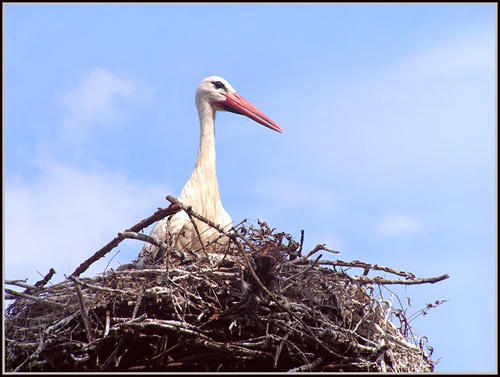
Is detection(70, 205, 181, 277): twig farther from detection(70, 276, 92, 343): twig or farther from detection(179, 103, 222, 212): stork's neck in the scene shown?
detection(179, 103, 222, 212): stork's neck

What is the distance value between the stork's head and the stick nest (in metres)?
1.94

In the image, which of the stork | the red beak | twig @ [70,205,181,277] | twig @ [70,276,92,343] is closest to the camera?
twig @ [70,276,92,343]

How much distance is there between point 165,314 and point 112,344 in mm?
257

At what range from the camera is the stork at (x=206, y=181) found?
492 cm

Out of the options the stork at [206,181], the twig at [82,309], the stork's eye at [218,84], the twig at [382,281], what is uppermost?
the stork's eye at [218,84]

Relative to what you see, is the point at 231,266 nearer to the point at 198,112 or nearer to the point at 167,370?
the point at 167,370

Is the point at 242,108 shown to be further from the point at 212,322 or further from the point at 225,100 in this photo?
the point at 212,322

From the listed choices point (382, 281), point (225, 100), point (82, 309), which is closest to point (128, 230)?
point (82, 309)

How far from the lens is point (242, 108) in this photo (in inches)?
230

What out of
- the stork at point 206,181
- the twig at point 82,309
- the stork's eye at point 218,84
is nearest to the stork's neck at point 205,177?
the stork at point 206,181

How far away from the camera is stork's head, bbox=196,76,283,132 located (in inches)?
230

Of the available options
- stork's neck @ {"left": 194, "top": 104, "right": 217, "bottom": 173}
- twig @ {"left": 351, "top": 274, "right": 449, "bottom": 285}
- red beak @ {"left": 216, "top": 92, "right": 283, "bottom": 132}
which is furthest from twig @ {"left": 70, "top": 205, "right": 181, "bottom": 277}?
red beak @ {"left": 216, "top": 92, "right": 283, "bottom": 132}

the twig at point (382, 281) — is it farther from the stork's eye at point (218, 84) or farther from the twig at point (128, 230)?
the stork's eye at point (218, 84)

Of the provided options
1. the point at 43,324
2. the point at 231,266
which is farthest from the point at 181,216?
the point at 43,324
